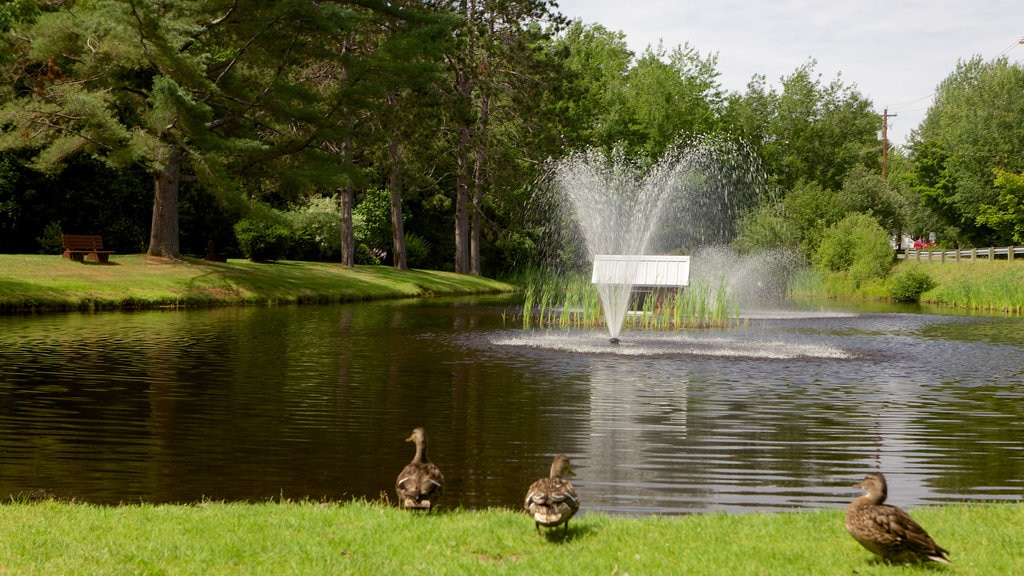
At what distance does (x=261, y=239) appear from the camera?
5531 cm

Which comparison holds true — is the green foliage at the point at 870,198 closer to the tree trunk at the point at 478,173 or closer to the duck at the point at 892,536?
the tree trunk at the point at 478,173

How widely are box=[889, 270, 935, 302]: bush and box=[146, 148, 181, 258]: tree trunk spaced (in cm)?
4427

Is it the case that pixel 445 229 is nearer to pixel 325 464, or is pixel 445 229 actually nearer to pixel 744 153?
pixel 744 153

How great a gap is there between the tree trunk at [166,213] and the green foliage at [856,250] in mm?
46267

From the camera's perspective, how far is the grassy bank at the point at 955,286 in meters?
51.2

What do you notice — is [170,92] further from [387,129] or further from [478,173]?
[478,173]

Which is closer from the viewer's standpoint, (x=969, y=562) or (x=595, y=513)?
(x=969, y=562)

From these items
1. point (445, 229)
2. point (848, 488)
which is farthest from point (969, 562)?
point (445, 229)

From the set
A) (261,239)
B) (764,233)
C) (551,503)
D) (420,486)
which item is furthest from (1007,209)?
(551,503)

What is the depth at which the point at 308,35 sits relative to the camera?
47.7 m

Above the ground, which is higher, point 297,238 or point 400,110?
point 400,110

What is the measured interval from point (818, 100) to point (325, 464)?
94.1m

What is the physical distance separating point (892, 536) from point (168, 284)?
39.4 meters

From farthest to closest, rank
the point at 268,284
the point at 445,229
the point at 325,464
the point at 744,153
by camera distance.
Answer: the point at 744,153
the point at 445,229
the point at 268,284
the point at 325,464
